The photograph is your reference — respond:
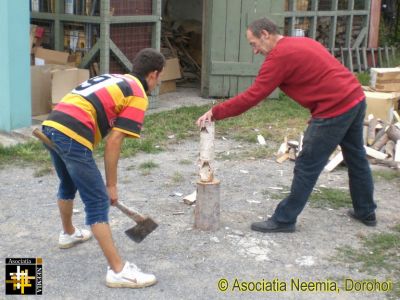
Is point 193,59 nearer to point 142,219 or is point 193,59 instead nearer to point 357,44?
point 357,44

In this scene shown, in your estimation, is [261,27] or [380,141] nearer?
[261,27]

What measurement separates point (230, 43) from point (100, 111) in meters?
6.50

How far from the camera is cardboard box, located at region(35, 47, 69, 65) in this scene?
910cm

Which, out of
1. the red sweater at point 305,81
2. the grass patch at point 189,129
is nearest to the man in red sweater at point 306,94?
the red sweater at point 305,81

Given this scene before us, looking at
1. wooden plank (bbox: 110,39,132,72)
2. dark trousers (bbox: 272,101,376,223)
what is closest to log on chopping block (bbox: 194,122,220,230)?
dark trousers (bbox: 272,101,376,223)

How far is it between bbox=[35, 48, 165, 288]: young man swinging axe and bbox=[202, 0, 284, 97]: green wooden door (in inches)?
242

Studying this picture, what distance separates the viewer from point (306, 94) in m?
4.84

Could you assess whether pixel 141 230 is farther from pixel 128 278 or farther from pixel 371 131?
pixel 371 131

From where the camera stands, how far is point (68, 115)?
156 inches

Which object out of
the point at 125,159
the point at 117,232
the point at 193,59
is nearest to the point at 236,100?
the point at 117,232

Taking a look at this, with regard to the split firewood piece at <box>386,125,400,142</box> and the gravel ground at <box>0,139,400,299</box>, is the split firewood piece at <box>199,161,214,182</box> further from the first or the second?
the split firewood piece at <box>386,125,400,142</box>

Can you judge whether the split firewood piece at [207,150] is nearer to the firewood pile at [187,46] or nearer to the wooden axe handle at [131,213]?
the wooden axe handle at [131,213]

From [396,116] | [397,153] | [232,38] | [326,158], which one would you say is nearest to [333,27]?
[232,38]

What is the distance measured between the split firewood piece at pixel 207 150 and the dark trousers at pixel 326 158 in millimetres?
647
